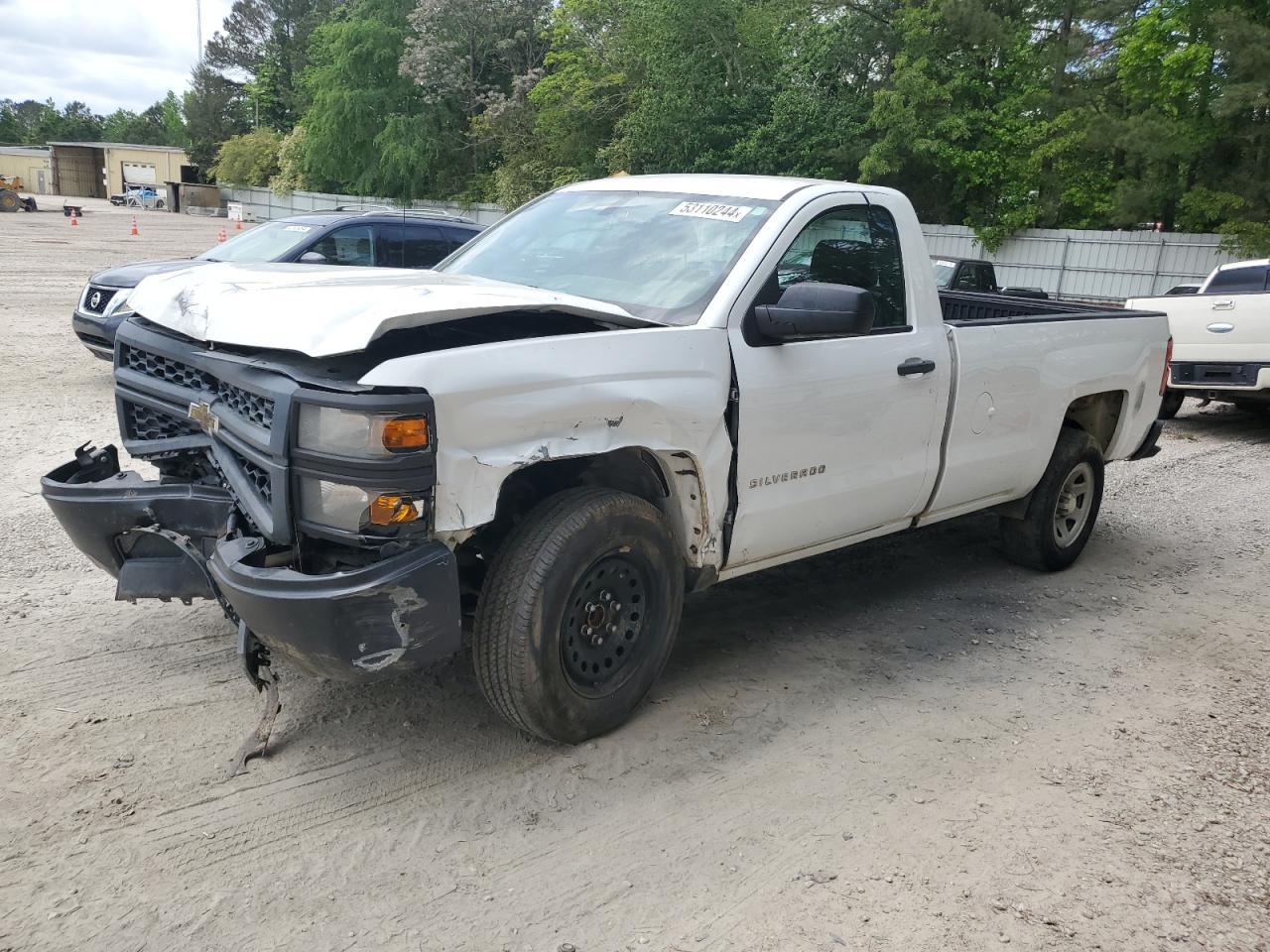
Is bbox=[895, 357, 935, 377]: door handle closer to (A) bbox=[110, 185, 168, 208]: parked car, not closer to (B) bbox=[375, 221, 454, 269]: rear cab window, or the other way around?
(B) bbox=[375, 221, 454, 269]: rear cab window

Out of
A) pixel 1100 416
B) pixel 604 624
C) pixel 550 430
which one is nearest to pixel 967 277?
pixel 1100 416

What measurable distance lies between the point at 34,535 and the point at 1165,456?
927 centimetres

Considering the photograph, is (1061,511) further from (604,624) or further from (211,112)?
(211,112)

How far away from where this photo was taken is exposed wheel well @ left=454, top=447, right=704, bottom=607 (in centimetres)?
365

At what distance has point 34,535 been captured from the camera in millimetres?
5641

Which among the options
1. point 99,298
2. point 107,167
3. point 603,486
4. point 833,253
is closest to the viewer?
point 603,486

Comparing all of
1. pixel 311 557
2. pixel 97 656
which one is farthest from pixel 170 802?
pixel 97 656

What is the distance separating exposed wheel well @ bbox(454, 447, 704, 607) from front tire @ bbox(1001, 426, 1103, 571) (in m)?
2.77

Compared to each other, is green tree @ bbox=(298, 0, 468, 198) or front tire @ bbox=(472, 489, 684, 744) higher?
green tree @ bbox=(298, 0, 468, 198)

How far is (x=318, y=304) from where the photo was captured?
3328 mm

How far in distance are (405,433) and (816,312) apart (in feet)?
5.32

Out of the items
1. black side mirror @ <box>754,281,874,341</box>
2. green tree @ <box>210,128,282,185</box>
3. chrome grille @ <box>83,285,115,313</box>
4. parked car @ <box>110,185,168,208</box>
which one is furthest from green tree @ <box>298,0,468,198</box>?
black side mirror @ <box>754,281,874,341</box>

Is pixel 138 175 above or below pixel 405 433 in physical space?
above

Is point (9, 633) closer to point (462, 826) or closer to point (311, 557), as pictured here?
point (311, 557)
